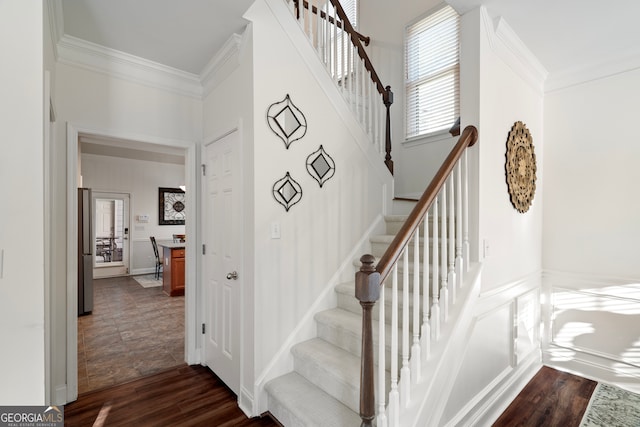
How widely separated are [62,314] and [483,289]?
3.06 metres

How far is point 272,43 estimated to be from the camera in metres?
2.28

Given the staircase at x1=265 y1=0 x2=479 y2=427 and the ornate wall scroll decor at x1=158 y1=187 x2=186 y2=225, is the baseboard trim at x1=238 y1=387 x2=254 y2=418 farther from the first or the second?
the ornate wall scroll decor at x1=158 y1=187 x2=186 y2=225

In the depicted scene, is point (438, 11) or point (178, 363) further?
point (438, 11)

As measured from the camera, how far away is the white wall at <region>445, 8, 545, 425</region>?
204 cm

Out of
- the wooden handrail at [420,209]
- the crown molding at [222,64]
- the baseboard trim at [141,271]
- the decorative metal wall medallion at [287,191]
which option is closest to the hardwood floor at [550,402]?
the wooden handrail at [420,209]

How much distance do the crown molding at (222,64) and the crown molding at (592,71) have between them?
280 centimetres

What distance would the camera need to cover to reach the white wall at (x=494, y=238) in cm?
204

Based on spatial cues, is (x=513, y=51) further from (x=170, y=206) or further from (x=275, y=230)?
(x=170, y=206)

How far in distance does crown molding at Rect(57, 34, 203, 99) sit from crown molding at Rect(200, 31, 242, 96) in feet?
0.52

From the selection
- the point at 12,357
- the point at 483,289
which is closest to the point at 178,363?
the point at 12,357

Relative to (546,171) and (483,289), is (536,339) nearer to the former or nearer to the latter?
(483,289)

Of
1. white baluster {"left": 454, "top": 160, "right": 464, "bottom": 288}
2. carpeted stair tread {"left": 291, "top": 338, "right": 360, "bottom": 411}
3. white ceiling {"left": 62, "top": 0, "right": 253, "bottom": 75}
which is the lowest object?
carpeted stair tread {"left": 291, "top": 338, "right": 360, "bottom": 411}

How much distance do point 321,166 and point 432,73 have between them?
227 centimetres

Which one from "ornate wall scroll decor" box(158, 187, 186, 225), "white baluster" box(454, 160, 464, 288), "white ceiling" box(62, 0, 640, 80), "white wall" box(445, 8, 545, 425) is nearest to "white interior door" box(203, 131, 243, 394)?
"white ceiling" box(62, 0, 640, 80)
